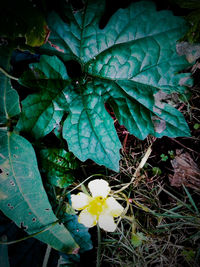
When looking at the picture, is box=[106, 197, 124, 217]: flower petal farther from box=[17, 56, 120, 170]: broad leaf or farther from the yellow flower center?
box=[17, 56, 120, 170]: broad leaf

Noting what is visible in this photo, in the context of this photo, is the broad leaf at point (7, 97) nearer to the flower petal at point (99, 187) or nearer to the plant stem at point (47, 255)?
the flower petal at point (99, 187)

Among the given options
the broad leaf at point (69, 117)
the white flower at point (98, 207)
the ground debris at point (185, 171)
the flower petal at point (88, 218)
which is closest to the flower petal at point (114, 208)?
the white flower at point (98, 207)

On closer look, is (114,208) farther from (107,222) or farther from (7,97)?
(7,97)

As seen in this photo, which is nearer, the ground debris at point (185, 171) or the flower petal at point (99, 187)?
the flower petal at point (99, 187)

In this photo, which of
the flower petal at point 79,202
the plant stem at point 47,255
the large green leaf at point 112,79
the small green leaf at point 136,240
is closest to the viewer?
the large green leaf at point 112,79

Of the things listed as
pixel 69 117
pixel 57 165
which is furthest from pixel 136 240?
pixel 69 117

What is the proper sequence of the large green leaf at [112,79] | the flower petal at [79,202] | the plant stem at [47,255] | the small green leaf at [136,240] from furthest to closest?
the plant stem at [47,255]
the small green leaf at [136,240]
the flower petal at [79,202]
the large green leaf at [112,79]

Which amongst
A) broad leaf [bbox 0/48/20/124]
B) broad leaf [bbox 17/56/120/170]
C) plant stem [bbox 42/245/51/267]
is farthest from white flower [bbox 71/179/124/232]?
broad leaf [bbox 0/48/20/124]

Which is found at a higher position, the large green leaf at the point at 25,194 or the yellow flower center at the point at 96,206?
the large green leaf at the point at 25,194
